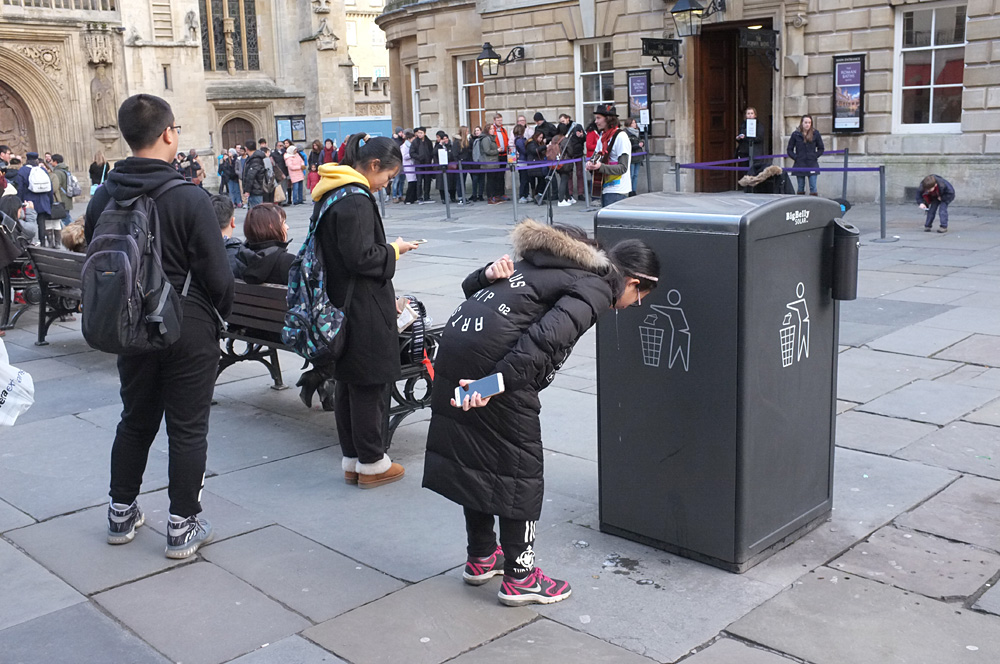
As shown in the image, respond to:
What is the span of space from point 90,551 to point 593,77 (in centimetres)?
1843

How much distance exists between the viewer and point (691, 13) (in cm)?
1795

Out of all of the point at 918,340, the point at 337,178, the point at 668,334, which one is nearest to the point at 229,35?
the point at 918,340

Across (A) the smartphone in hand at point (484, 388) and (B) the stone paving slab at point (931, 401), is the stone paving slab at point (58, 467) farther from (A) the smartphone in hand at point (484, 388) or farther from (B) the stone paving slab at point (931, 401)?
(B) the stone paving slab at point (931, 401)

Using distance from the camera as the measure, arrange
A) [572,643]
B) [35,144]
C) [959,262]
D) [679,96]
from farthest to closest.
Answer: [35,144] < [679,96] < [959,262] < [572,643]

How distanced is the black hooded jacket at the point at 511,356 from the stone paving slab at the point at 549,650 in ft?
1.28

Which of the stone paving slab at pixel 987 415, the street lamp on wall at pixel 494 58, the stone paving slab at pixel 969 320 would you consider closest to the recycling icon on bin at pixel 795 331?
the stone paving slab at pixel 987 415

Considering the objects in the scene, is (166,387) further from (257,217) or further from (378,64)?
(378,64)

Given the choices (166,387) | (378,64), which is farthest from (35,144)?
(166,387)

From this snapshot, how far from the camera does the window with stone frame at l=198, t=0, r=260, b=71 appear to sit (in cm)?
3853

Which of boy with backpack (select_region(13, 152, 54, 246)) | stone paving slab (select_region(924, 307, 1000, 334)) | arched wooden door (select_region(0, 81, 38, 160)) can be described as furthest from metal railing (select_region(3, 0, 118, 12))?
stone paving slab (select_region(924, 307, 1000, 334))

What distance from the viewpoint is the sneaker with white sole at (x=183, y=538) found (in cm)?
411

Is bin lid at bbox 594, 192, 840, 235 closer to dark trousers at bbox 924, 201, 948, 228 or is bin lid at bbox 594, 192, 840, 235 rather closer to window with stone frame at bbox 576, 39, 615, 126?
dark trousers at bbox 924, 201, 948, 228

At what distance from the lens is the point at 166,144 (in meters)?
4.00

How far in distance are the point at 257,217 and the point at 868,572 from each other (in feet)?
13.0
